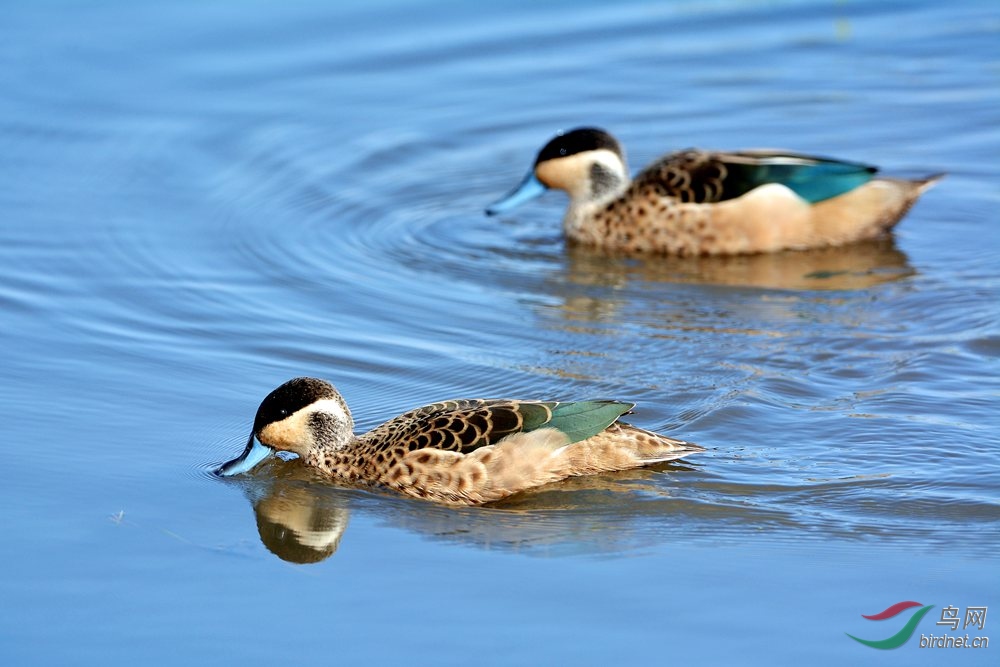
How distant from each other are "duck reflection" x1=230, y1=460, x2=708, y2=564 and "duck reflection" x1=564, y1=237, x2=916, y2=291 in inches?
128

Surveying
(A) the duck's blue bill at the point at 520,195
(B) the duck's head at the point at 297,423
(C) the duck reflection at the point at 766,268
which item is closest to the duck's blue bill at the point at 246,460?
(B) the duck's head at the point at 297,423

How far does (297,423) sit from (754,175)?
4912 mm

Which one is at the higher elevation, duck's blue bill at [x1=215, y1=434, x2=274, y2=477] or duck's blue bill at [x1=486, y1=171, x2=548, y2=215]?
duck's blue bill at [x1=486, y1=171, x2=548, y2=215]

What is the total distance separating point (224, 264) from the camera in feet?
34.4

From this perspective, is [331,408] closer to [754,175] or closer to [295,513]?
[295,513]

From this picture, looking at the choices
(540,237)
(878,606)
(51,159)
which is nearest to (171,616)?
(878,606)

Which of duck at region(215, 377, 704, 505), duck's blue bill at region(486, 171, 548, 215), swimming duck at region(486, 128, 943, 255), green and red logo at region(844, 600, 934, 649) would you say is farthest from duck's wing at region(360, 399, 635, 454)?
duck's blue bill at region(486, 171, 548, 215)

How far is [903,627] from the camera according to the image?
5844mm

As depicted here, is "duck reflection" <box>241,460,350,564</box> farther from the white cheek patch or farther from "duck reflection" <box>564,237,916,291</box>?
"duck reflection" <box>564,237,916,291</box>

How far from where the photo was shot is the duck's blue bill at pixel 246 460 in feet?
24.4

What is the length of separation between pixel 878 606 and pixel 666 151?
7454mm

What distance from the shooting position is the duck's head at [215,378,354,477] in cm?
746

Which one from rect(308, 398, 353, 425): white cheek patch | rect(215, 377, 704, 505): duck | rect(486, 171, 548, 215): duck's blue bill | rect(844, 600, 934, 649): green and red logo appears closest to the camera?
rect(844, 600, 934, 649): green and red logo

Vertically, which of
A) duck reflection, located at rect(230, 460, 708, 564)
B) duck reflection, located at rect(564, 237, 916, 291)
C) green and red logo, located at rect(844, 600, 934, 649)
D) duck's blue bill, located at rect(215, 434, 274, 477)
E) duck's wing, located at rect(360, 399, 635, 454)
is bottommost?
green and red logo, located at rect(844, 600, 934, 649)
